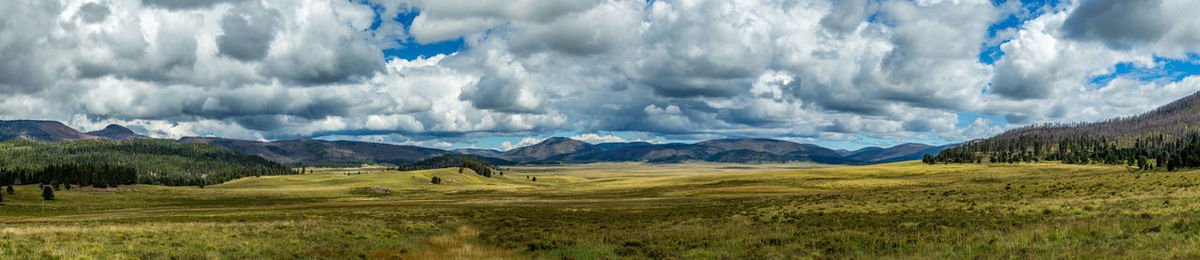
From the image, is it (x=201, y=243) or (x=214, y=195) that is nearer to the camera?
(x=201, y=243)

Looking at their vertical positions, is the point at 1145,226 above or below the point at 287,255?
above

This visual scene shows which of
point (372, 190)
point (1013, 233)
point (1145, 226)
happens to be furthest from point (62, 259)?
point (372, 190)

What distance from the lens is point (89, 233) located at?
91.0ft

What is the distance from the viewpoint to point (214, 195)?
404ft

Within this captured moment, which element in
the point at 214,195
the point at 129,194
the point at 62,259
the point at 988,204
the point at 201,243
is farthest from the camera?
the point at 214,195

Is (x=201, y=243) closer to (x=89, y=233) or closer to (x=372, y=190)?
(x=89, y=233)

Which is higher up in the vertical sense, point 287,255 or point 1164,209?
point 1164,209

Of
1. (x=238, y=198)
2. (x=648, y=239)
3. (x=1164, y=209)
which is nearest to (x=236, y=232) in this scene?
(x=648, y=239)

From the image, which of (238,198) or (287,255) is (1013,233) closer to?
(287,255)

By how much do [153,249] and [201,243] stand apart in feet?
8.42

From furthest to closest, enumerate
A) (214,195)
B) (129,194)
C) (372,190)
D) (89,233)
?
(372,190), (214,195), (129,194), (89,233)

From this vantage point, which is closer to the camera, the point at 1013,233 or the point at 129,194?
the point at 1013,233

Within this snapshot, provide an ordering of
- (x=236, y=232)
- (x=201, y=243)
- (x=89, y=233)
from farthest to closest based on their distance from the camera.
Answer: (x=236, y=232)
(x=89, y=233)
(x=201, y=243)

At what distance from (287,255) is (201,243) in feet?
17.0
